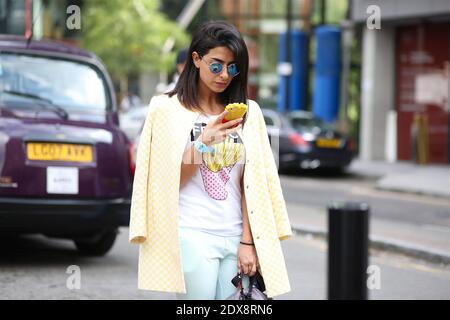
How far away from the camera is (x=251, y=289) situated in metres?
3.82

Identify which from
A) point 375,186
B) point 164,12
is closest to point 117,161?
point 375,186

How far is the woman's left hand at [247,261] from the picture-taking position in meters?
3.87

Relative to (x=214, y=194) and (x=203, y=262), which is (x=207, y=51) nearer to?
(x=214, y=194)

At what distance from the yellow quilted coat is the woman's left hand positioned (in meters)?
0.03

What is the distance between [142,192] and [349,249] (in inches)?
36.8

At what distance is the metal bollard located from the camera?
3379 millimetres

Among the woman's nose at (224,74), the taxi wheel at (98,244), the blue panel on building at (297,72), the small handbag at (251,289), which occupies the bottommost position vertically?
the taxi wheel at (98,244)

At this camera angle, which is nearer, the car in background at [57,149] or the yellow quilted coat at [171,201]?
the yellow quilted coat at [171,201]

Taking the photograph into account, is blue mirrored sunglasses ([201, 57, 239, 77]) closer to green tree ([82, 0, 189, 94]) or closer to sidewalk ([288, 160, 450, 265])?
sidewalk ([288, 160, 450, 265])

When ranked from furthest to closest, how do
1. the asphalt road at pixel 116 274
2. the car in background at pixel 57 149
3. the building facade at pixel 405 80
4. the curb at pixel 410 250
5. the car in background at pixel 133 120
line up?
the building facade at pixel 405 80 < the car in background at pixel 133 120 < the curb at pixel 410 250 < the car in background at pixel 57 149 < the asphalt road at pixel 116 274

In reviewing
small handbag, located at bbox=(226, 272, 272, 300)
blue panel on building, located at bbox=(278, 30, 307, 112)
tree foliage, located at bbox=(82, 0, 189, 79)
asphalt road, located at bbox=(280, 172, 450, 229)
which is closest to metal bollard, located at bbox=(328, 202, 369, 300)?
small handbag, located at bbox=(226, 272, 272, 300)

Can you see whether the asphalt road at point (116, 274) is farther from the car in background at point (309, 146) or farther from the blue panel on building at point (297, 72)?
the blue panel on building at point (297, 72)

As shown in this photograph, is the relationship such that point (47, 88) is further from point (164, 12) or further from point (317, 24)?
point (164, 12)

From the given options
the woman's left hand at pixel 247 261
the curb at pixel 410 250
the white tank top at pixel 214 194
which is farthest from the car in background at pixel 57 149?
the woman's left hand at pixel 247 261
